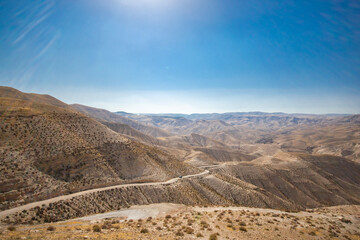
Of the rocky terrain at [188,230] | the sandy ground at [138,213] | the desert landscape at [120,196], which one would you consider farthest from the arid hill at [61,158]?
the rocky terrain at [188,230]

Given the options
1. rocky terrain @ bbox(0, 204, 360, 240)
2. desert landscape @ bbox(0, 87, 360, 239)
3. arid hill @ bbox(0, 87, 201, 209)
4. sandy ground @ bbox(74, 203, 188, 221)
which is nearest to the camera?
rocky terrain @ bbox(0, 204, 360, 240)

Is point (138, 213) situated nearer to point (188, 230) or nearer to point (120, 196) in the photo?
point (120, 196)

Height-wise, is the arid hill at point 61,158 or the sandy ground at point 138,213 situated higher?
the arid hill at point 61,158

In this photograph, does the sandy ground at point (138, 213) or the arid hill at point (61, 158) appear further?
the arid hill at point (61, 158)

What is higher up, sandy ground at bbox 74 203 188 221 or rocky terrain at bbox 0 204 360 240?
rocky terrain at bbox 0 204 360 240

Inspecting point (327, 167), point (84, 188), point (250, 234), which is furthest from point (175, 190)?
point (327, 167)

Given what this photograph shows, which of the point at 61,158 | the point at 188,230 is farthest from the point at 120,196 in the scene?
the point at 188,230

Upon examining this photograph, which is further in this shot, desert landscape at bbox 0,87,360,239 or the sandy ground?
the sandy ground

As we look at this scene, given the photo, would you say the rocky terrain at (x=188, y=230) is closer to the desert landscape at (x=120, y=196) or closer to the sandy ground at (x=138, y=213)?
the desert landscape at (x=120, y=196)

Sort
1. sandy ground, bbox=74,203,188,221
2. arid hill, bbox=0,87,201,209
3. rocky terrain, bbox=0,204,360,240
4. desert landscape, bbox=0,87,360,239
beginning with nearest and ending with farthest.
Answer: rocky terrain, bbox=0,204,360,240 < desert landscape, bbox=0,87,360,239 < sandy ground, bbox=74,203,188,221 < arid hill, bbox=0,87,201,209

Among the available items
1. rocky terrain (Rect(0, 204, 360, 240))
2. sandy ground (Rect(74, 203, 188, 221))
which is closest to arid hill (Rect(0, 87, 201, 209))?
sandy ground (Rect(74, 203, 188, 221))

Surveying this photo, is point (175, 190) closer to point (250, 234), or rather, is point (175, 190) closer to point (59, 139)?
point (250, 234)

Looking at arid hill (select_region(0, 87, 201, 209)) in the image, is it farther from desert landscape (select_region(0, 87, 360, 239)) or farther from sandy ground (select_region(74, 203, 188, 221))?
sandy ground (select_region(74, 203, 188, 221))
